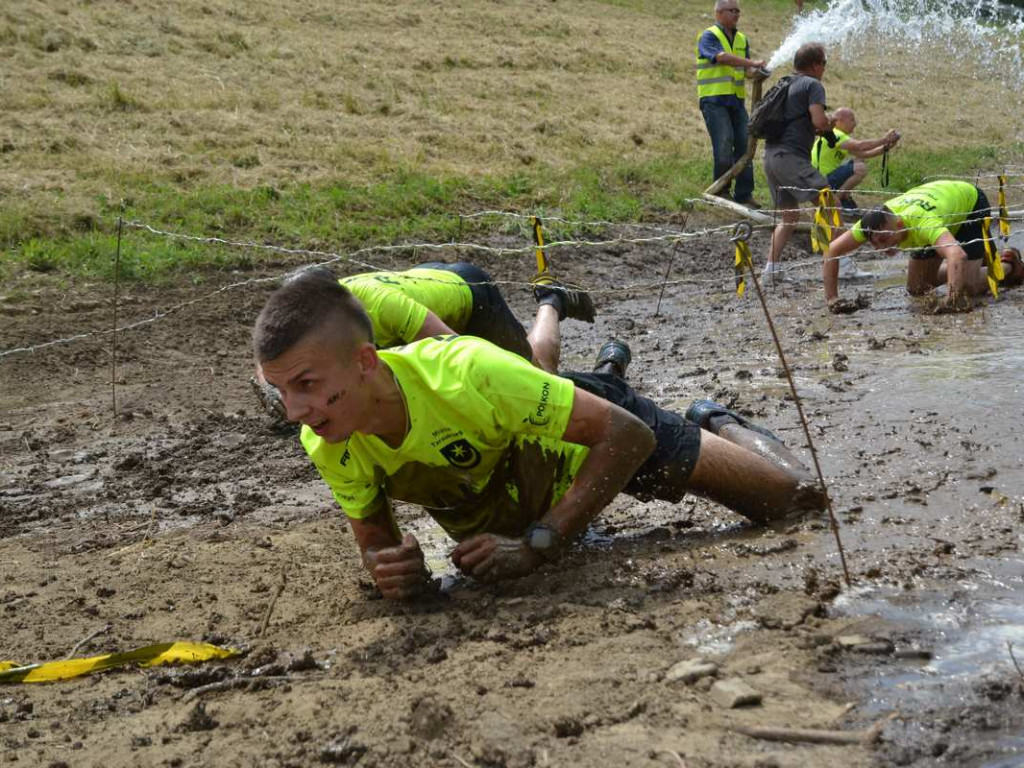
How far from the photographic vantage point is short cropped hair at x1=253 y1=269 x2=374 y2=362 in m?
3.76

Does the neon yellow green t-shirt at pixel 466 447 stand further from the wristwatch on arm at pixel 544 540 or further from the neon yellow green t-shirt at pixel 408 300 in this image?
the neon yellow green t-shirt at pixel 408 300

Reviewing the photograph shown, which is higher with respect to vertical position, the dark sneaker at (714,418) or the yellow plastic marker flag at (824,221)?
the yellow plastic marker flag at (824,221)

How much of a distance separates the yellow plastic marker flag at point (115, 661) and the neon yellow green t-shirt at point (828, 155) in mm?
10019

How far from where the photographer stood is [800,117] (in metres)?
11.5

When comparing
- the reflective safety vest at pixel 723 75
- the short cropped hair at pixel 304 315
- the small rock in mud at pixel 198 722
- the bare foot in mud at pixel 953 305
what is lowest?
the small rock in mud at pixel 198 722

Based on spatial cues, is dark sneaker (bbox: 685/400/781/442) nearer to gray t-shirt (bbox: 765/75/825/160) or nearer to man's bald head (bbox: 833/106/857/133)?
gray t-shirt (bbox: 765/75/825/160)

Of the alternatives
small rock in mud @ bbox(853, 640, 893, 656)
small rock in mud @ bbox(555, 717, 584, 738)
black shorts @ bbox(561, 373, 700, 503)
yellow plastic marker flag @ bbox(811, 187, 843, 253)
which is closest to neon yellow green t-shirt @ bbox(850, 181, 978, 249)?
yellow plastic marker flag @ bbox(811, 187, 843, 253)

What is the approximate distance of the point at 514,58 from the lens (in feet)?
→ 70.7

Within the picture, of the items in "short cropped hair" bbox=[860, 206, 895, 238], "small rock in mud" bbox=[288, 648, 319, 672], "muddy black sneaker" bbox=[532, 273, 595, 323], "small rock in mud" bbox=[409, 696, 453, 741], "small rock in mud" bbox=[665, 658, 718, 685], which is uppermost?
→ "short cropped hair" bbox=[860, 206, 895, 238]

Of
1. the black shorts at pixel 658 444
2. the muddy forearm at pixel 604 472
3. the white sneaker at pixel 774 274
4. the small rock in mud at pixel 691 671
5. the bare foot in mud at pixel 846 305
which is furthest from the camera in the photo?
the white sneaker at pixel 774 274

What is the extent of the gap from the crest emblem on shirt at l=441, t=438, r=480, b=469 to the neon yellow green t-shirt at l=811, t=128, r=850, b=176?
9328 millimetres

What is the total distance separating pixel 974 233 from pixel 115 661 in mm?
7950

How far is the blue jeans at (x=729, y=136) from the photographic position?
14062 millimetres

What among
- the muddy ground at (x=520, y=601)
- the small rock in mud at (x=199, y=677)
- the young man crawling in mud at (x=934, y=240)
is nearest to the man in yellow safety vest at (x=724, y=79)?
the young man crawling in mud at (x=934, y=240)
